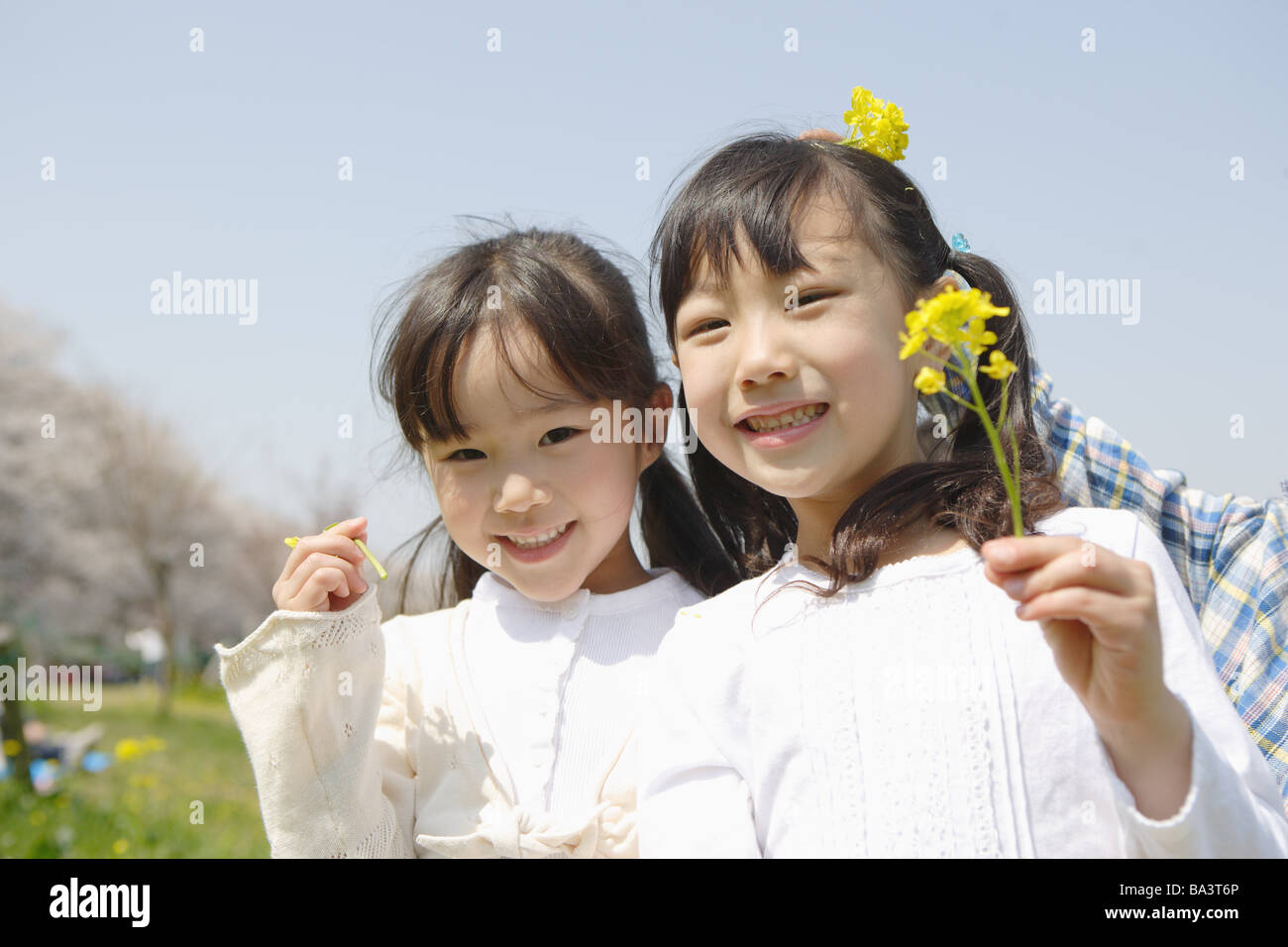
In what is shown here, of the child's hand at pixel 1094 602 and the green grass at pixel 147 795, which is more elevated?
the child's hand at pixel 1094 602

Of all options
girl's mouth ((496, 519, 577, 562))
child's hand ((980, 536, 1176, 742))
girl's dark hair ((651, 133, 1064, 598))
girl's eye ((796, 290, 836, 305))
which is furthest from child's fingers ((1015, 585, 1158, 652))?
girl's mouth ((496, 519, 577, 562))

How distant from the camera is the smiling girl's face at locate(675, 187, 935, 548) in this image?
2.00 m

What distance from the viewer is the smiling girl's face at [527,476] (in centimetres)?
244

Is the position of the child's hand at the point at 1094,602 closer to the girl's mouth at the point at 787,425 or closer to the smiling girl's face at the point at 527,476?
the girl's mouth at the point at 787,425

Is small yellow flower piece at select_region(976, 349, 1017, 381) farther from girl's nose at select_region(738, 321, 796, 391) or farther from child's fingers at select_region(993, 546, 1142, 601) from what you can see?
girl's nose at select_region(738, 321, 796, 391)

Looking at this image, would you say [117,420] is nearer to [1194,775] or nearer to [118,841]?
[118,841]

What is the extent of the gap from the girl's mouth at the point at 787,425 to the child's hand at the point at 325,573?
3.03 feet

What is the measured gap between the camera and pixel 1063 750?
1.79 metres

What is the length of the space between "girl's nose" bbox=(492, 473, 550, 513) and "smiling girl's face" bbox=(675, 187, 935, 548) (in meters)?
0.46

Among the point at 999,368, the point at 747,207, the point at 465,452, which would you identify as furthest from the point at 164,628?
the point at 999,368

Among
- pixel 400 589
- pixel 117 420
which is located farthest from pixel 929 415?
pixel 117 420

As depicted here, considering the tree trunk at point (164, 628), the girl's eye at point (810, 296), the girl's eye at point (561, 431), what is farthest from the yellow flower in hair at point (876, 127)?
the tree trunk at point (164, 628)

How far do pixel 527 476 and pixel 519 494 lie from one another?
2.0 inches
